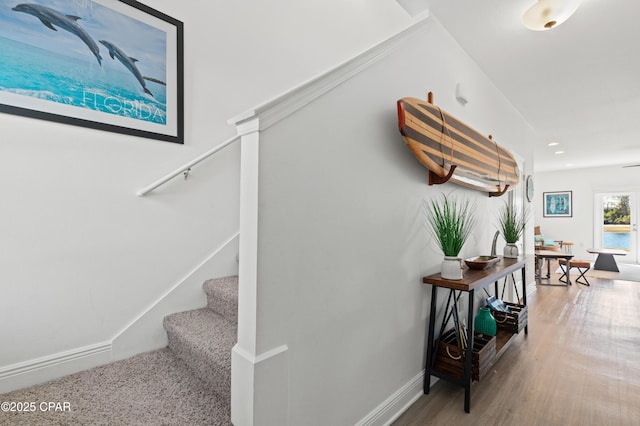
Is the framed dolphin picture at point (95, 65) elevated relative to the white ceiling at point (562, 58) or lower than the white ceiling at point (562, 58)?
lower

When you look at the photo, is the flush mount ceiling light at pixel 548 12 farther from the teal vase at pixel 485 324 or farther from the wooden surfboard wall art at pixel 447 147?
the teal vase at pixel 485 324

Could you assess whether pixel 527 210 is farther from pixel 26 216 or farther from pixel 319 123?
pixel 26 216

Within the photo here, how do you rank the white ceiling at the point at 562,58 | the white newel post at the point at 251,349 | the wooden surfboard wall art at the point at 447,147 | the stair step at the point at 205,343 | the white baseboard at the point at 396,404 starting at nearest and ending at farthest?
the white newel post at the point at 251,349
the stair step at the point at 205,343
the white baseboard at the point at 396,404
the wooden surfboard wall art at the point at 447,147
the white ceiling at the point at 562,58

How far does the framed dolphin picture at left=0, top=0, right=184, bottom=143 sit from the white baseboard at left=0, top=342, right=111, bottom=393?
3.62 feet

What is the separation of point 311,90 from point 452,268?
137 cm

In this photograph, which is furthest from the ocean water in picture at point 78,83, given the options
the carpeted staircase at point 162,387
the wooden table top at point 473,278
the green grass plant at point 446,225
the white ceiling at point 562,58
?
the white ceiling at point 562,58

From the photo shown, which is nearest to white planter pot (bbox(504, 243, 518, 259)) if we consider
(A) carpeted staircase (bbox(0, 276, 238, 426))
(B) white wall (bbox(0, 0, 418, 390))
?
(B) white wall (bbox(0, 0, 418, 390))

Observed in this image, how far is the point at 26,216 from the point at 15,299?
1.20 feet

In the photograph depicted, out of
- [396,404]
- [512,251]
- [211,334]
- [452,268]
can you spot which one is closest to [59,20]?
[211,334]

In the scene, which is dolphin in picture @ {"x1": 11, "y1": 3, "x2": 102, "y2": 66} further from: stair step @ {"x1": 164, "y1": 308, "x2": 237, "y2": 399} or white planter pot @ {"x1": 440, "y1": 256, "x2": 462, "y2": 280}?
white planter pot @ {"x1": 440, "y1": 256, "x2": 462, "y2": 280}

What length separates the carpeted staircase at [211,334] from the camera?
50.4 inches

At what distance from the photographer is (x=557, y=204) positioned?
9242 mm

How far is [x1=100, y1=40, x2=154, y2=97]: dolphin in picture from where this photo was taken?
5.07 feet

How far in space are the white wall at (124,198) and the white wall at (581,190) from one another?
10018mm
